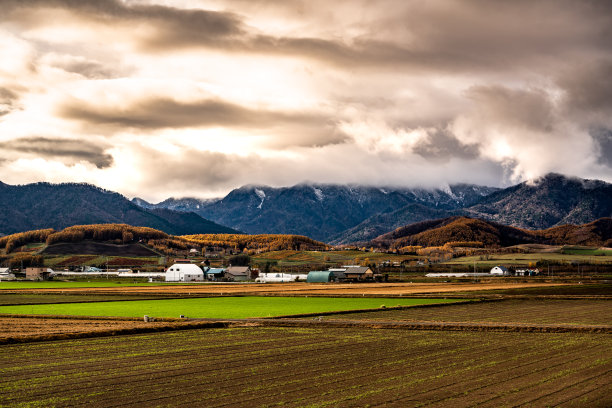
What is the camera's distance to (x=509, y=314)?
6238 cm

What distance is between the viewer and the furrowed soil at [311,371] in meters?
23.6

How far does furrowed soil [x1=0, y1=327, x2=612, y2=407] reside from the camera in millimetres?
23609

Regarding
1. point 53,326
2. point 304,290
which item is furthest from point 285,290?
point 53,326

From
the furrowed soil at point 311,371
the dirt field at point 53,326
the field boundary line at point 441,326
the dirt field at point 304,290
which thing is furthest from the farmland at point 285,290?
the furrowed soil at point 311,371

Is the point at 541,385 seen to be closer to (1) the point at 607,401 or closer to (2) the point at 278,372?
(1) the point at 607,401

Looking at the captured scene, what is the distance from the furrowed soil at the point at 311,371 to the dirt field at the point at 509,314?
39.6 feet

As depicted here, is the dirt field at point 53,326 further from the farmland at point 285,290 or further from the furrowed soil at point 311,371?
the farmland at point 285,290

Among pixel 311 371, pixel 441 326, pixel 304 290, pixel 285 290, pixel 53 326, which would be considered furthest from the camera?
pixel 304 290

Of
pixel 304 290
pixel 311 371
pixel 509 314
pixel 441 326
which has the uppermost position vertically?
pixel 311 371

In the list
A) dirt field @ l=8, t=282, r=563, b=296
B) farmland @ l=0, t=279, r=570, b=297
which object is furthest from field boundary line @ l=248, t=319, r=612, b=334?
dirt field @ l=8, t=282, r=563, b=296

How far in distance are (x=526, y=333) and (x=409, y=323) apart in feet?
31.0

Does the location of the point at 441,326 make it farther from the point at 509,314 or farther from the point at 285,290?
the point at 285,290

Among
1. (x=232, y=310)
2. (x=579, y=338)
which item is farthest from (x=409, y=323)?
(x=232, y=310)

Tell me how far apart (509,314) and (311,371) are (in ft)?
126
